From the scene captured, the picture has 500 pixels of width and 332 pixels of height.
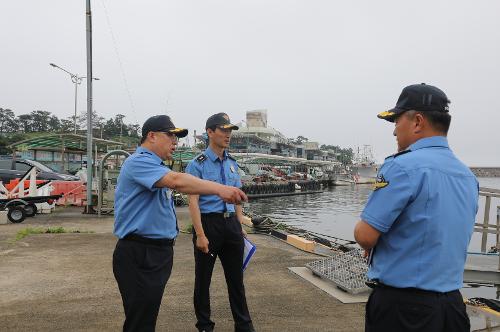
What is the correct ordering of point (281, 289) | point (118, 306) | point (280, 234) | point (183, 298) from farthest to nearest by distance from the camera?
point (280, 234) → point (281, 289) → point (183, 298) → point (118, 306)

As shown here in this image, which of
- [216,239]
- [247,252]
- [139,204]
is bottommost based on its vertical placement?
[247,252]

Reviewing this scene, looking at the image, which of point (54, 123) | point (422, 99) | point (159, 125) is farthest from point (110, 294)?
point (54, 123)

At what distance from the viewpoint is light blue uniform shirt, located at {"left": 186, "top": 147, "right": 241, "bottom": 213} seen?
11.9 feet

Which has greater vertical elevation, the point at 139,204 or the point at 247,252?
the point at 139,204

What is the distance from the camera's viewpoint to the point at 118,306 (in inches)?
167

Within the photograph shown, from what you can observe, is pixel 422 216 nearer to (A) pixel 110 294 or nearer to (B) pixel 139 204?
(B) pixel 139 204

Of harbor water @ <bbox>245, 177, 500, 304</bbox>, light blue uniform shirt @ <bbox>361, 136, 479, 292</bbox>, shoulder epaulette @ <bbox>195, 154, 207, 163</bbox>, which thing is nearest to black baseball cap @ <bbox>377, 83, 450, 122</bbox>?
light blue uniform shirt @ <bbox>361, 136, 479, 292</bbox>

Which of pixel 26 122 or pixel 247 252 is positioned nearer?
pixel 247 252

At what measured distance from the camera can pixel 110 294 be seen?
15.1 ft

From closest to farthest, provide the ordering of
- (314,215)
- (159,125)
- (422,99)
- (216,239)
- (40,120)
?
(422,99) < (159,125) < (216,239) < (314,215) < (40,120)

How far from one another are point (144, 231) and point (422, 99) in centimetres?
179

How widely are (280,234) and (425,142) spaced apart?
6.71 meters

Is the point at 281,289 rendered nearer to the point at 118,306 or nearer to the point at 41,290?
the point at 118,306

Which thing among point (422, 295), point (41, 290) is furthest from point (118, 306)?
point (422, 295)
